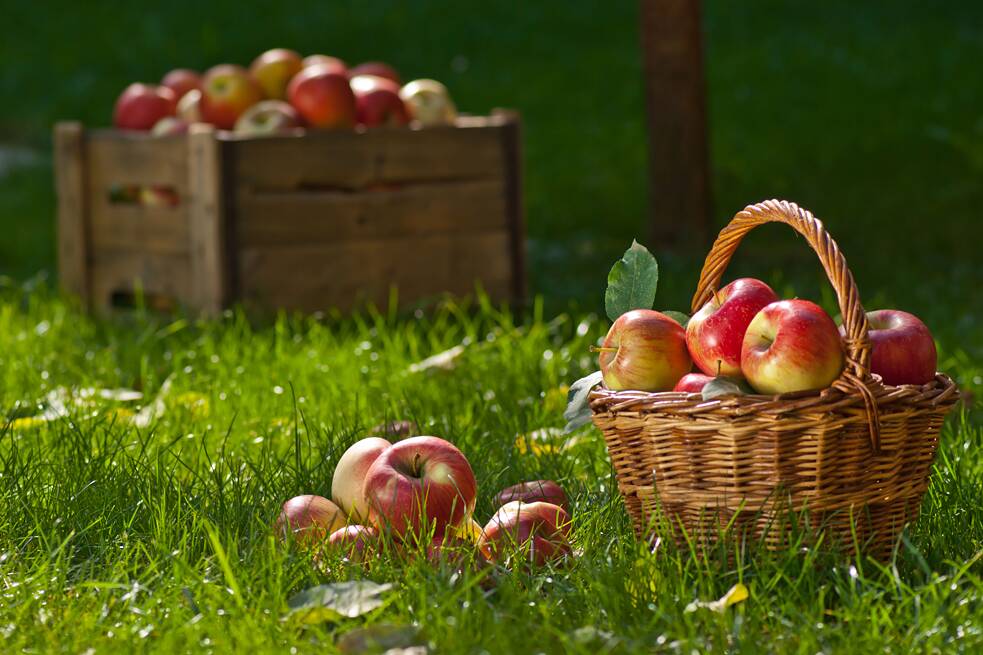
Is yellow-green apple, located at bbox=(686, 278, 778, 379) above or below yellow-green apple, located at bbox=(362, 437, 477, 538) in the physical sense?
above

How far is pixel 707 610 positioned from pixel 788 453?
32cm

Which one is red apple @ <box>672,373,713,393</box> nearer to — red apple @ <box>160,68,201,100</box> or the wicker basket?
the wicker basket

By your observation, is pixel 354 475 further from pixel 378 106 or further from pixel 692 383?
pixel 378 106

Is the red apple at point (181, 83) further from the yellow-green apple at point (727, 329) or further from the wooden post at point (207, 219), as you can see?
the yellow-green apple at point (727, 329)

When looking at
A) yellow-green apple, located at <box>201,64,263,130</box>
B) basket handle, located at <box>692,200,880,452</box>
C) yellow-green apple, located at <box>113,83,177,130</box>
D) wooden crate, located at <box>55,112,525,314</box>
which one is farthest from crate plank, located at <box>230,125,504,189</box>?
basket handle, located at <box>692,200,880,452</box>

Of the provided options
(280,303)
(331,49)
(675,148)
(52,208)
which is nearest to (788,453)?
(280,303)

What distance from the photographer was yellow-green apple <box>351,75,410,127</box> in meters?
5.22

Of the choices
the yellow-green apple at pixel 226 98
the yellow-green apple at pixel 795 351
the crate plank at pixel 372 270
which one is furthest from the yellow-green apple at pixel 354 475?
the yellow-green apple at pixel 226 98

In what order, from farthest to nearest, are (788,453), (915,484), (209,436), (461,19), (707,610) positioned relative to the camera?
(461,19) < (209,436) < (915,484) < (788,453) < (707,610)

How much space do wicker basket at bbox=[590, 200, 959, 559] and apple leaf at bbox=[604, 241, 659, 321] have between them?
0.25 m

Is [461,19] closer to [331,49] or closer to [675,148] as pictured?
[331,49]

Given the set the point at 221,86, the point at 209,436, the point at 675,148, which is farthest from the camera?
the point at 675,148

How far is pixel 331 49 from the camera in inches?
532

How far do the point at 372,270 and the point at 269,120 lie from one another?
26.6 inches
